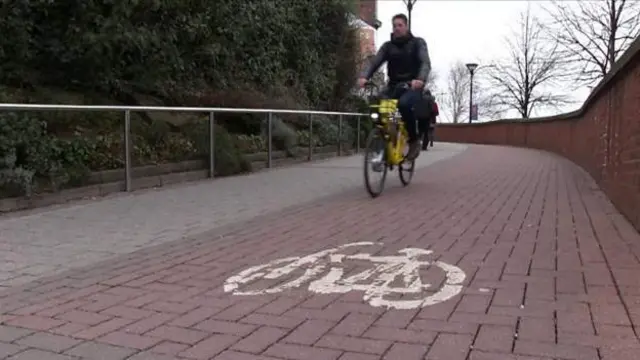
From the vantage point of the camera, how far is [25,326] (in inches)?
143

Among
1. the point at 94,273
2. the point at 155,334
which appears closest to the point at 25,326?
the point at 155,334

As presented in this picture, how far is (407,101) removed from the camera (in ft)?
28.0

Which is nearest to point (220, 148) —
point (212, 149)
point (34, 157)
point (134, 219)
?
point (212, 149)

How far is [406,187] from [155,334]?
6188 mm

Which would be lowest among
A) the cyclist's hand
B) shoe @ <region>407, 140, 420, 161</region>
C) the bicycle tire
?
the bicycle tire

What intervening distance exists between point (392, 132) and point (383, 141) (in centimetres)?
21

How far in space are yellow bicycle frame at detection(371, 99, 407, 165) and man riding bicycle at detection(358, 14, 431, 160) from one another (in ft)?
0.53

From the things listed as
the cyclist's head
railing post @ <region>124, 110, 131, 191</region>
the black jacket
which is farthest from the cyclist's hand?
railing post @ <region>124, 110, 131, 191</region>

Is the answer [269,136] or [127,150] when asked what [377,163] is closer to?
[127,150]

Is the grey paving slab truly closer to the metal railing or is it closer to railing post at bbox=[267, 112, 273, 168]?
the metal railing

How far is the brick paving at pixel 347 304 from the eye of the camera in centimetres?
327

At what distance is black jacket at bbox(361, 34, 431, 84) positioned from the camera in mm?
8633

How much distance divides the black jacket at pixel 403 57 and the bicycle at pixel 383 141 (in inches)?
11.5

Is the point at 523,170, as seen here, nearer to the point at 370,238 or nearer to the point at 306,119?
the point at 306,119
